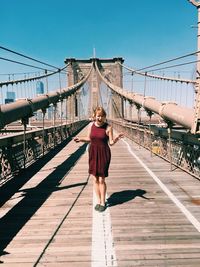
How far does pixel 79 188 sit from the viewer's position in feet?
27.0

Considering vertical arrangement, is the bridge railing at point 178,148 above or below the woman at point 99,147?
below

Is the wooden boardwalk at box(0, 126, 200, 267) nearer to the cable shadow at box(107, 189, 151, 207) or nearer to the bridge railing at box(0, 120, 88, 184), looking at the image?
the cable shadow at box(107, 189, 151, 207)

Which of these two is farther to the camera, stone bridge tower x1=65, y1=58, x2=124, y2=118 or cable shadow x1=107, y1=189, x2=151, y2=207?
stone bridge tower x1=65, y1=58, x2=124, y2=118

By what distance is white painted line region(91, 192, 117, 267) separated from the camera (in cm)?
424

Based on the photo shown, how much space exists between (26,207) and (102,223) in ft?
5.71

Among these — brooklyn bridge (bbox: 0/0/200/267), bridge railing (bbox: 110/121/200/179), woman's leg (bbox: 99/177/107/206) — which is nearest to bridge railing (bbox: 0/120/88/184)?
brooklyn bridge (bbox: 0/0/200/267)

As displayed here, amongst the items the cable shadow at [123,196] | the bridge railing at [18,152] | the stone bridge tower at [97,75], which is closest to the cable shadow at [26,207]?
the bridge railing at [18,152]

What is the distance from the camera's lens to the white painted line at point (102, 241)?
4.24 m

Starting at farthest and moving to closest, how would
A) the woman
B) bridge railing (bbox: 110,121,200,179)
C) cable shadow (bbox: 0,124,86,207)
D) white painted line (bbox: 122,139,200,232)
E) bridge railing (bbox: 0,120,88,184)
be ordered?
1. bridge railing (bbox: 110,121,200,179)
2. bridge railing (bbox: 0,120,88,184)
3. cable shadow (bbox: 0,124,86,207)
4. the woman
5. white painted line (bbox: 122,139,200,232)

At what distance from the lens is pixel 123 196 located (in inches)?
289

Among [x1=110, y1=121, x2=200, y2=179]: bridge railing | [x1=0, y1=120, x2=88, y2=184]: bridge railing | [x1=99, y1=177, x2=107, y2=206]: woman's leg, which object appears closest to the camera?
[x1=99, y1=177, x2=107, y2=206]: woman's leg

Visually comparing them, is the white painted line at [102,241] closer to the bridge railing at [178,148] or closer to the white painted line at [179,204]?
the white painted line at [179,204]

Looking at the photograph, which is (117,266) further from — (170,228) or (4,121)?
(4,121)

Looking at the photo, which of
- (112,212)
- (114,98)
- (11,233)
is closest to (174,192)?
(112,212)
